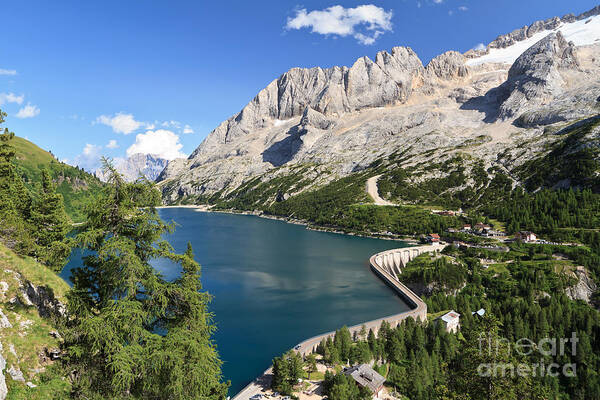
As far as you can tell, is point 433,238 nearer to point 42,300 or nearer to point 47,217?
point 47,217

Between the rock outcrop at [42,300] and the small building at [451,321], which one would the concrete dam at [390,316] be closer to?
the small building at [451,321]

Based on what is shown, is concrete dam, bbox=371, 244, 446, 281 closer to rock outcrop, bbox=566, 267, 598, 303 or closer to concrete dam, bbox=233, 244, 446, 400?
concrete dam, bbox=233, 244, 446, 400

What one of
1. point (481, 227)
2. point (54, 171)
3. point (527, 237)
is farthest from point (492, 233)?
point (54, 171)

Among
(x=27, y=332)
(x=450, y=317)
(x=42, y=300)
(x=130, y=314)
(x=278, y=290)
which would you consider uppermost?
(x=130, y=314)

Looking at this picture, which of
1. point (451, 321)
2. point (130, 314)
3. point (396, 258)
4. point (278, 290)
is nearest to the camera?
point (130, 314)

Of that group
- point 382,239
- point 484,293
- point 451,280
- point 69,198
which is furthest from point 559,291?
point 69,198

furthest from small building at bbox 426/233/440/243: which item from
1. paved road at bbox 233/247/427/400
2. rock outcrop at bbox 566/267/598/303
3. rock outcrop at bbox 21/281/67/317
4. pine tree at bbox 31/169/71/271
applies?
rock outcrop at bbox 21/281/67/317

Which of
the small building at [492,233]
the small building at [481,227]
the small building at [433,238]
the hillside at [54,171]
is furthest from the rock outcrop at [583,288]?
the hillside at [54,171]

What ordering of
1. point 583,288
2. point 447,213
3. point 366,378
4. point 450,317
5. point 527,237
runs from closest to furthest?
point 366,378 < point 450,317 < point 583,288 < point 527,237 < point 447,213
